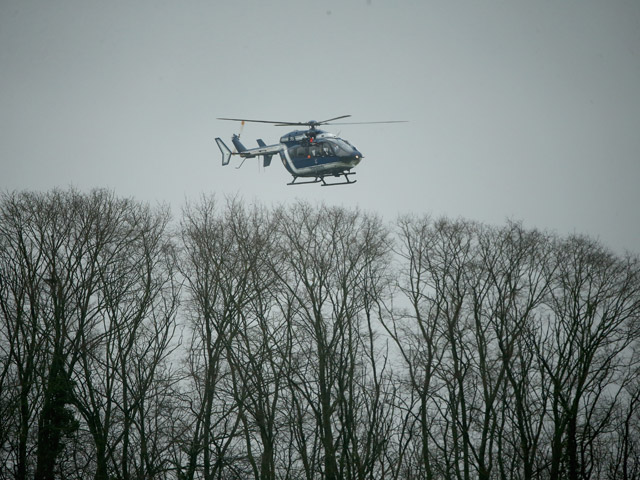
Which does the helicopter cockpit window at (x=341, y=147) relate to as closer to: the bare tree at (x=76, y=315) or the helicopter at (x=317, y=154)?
the helicopter at (x=317, y=154)

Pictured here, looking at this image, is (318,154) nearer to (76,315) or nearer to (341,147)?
(341,147)

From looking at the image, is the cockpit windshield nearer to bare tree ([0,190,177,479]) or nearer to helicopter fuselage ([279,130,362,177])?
helicopter fuselage ([279,130,362,177])

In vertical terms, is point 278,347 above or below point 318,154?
below

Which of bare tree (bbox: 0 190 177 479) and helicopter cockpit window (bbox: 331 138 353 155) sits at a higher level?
helicopter cockpit window (bbox: 331 138 353 155)

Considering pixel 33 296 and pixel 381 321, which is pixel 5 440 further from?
pixel 381 321

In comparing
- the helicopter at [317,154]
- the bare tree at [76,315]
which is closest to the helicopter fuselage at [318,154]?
the helicopter at [317,154]

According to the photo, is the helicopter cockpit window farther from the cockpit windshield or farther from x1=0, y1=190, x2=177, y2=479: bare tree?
x1=0, y1=190, x2=177, y2=479: bare tree

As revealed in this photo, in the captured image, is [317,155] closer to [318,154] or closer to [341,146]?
[318,154]

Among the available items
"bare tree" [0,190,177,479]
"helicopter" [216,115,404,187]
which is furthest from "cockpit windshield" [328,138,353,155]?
"bare tree" [0,190,177,479]

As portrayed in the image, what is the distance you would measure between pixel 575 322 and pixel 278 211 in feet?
36.7

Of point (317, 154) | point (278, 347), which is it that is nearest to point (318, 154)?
point (317, 154)

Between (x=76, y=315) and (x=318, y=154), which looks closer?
(x=76, y=315)

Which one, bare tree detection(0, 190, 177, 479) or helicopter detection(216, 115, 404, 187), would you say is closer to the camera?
bare tree detection(0, 190, 177, 479)

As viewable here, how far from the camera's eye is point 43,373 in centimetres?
1664
